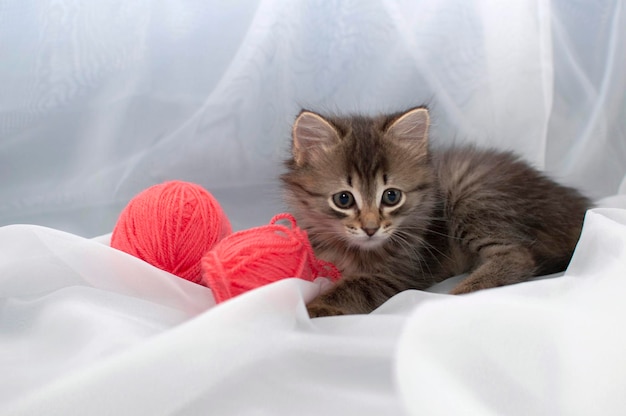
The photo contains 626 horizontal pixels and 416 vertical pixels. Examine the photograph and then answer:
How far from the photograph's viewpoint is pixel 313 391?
1049 mm

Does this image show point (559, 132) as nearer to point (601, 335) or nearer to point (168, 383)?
point (601, 335)

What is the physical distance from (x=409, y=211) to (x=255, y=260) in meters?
0.55

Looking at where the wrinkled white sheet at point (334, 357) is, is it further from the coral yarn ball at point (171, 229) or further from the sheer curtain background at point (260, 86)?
the sheer curtain background at point (260, 86)

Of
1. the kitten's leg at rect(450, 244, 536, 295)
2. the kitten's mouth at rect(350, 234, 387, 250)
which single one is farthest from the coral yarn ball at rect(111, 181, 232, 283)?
the kitten's leg at rect(450, 244, 536, 295)

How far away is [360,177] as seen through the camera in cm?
170

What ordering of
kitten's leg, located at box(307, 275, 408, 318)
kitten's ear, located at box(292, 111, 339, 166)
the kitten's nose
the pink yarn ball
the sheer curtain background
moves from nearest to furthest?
the pink yarn ball < kitten's leg, located at box(307, 275, 408, 318) < the kitten's nose < kitten's ear, located at box(292, 111, 339, 166) < the sheer curtain background

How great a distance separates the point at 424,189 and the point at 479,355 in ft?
2.81

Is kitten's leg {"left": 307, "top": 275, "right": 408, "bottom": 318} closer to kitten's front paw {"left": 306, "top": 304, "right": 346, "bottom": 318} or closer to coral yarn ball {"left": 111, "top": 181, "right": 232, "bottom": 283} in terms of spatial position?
kitten's front paw {"left": 306, "top": 304, "right": 346, "bottom": 318}

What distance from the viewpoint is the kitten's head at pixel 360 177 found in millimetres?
1681

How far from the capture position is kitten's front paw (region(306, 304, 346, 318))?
147 centimetres

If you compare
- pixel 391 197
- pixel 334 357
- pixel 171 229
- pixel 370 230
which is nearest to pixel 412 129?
pixel 391 197

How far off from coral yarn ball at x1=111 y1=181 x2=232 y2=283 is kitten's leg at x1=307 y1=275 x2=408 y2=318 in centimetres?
37

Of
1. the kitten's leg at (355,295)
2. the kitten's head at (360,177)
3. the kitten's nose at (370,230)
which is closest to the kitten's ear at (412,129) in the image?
the kitten's head at (360,177)

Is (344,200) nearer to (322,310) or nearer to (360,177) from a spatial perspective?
(360,177)
